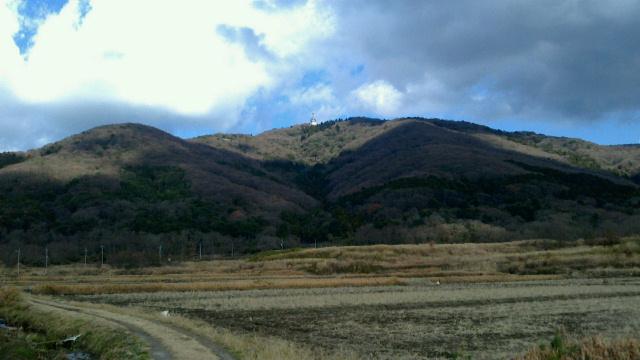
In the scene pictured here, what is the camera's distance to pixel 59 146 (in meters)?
182

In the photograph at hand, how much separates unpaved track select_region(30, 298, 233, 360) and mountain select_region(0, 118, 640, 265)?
74.3m

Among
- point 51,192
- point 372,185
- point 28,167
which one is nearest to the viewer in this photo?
point 51,192

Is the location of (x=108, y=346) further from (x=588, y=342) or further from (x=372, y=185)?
(x=372, y=185)

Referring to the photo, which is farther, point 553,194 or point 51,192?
point 553,194

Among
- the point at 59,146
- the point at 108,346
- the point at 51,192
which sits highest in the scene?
the point at 59,146

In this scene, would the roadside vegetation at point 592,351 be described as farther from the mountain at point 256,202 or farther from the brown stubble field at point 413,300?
the mountain at point 256,202

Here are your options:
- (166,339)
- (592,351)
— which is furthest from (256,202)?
(592,351)

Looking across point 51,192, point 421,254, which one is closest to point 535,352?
point 421,254

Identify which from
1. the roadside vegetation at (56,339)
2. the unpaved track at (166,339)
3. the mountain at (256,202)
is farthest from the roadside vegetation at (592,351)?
the mountain at (256,202)

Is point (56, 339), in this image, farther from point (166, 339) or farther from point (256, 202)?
point (256, 202)

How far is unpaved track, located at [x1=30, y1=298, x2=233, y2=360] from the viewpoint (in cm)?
1952

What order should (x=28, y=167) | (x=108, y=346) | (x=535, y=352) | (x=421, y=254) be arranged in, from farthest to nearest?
(x=28, y=167) < (x=421, y=254) < (x=108, y=346) < (x=535, y=352)

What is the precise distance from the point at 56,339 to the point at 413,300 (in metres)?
23.8

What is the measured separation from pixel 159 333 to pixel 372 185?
498ft
